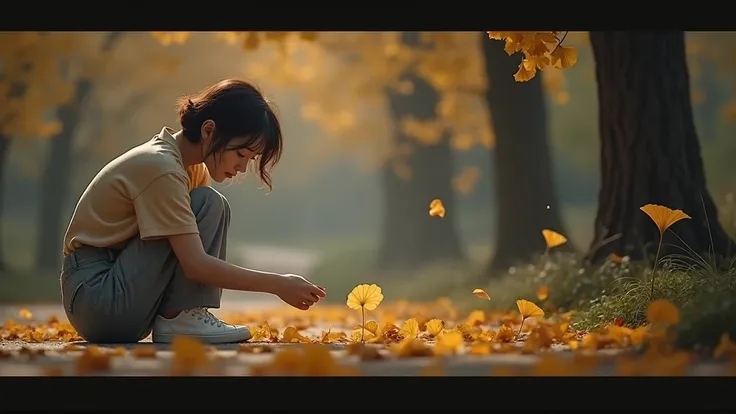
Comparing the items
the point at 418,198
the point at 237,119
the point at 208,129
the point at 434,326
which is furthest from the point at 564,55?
the point at 418,198

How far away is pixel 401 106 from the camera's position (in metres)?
15.2

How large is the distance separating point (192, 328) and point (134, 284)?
29 centimetres

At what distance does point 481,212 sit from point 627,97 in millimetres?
25061

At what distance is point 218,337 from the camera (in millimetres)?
3762

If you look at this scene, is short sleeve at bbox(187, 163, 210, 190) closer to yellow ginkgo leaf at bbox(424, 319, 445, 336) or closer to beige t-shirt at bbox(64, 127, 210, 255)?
beige t-shirt at bbox(64, 127, 210, 255)

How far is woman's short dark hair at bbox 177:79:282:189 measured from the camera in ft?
12.3

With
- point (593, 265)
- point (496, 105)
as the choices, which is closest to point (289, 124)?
point (496, 105)

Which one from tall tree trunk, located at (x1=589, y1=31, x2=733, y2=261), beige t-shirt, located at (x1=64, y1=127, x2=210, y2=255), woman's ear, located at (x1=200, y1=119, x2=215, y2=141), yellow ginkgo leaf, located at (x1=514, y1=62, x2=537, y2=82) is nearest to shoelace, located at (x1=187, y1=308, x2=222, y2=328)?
beige t-shirt, located at (x1=64, y1=127, x2=210, y2=255)

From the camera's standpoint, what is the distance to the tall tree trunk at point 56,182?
1571cm

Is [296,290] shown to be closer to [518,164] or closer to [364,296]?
[364,296]

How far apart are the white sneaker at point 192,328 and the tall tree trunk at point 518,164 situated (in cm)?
471
